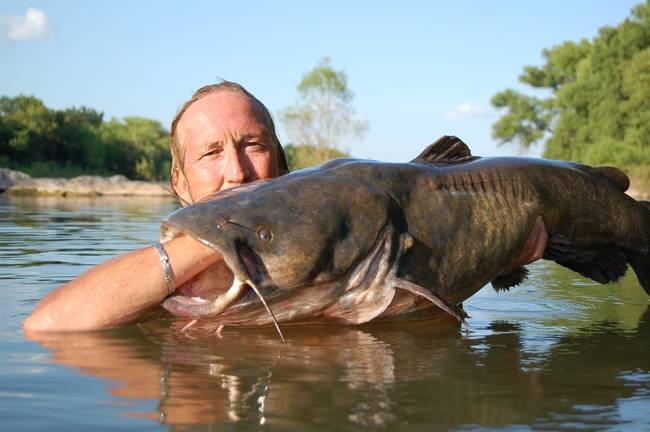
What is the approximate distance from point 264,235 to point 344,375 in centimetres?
51

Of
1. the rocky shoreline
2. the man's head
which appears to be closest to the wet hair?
the man's head

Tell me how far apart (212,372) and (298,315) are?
0.52 meters

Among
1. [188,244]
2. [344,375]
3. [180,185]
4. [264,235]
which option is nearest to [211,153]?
[180,185]

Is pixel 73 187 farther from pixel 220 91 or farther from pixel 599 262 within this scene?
pixel 599 262

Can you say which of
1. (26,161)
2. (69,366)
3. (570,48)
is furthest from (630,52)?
(69,366)

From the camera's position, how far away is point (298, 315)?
116 inches

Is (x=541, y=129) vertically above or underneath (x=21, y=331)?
above

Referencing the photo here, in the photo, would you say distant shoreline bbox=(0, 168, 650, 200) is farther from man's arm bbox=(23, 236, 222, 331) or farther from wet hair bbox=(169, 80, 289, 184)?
man's arm bbox=(23, 236, 222, 331)

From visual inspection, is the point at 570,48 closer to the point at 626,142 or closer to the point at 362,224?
the point at 626,142

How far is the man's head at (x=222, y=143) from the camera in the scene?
3.76 m

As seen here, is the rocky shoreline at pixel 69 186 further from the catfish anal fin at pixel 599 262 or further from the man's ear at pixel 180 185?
the catfish anal fin at pixel 599 262

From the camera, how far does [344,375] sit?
2475 millimetres

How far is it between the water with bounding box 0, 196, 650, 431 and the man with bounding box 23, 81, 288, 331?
110mm

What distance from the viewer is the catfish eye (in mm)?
2670
